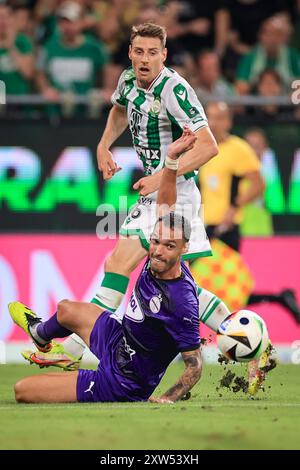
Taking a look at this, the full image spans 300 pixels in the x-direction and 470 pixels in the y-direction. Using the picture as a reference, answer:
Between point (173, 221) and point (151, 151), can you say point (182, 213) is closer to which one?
point (151, 151)

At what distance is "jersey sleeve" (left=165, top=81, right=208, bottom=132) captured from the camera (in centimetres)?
937

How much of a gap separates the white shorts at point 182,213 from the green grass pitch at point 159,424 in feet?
3.84

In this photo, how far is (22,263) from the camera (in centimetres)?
1316

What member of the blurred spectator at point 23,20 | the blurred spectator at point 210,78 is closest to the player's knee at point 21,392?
the blurred spectator at point 210,78

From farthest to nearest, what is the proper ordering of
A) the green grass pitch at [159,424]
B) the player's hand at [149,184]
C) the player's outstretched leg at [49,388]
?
the player's hand at [149,184] → the player's outstretched leg at [49,388] → the green grass pitch at [159,424]

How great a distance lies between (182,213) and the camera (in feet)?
31.6

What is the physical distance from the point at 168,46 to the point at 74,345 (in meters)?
6.10

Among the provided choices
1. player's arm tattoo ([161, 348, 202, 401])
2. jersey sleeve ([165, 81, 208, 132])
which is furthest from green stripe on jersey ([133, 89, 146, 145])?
player's arm tattoo ([161, 348, 202, 401])

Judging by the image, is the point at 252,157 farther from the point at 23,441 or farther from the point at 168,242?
the point at 23,441

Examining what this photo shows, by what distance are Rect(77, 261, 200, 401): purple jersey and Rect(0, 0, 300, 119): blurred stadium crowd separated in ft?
18.7

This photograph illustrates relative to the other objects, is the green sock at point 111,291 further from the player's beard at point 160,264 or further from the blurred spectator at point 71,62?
the blurred spectator at point 71,62

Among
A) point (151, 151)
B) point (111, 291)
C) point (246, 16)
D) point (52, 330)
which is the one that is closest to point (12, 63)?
point (246, 16)

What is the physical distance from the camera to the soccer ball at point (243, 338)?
8.66 m

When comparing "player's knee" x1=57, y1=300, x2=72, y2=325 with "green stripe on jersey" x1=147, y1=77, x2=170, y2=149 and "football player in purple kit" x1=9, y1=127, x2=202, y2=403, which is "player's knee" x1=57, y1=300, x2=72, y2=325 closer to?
"football player in purple kit" x1=9, y1=127, x2=202, y2=403
